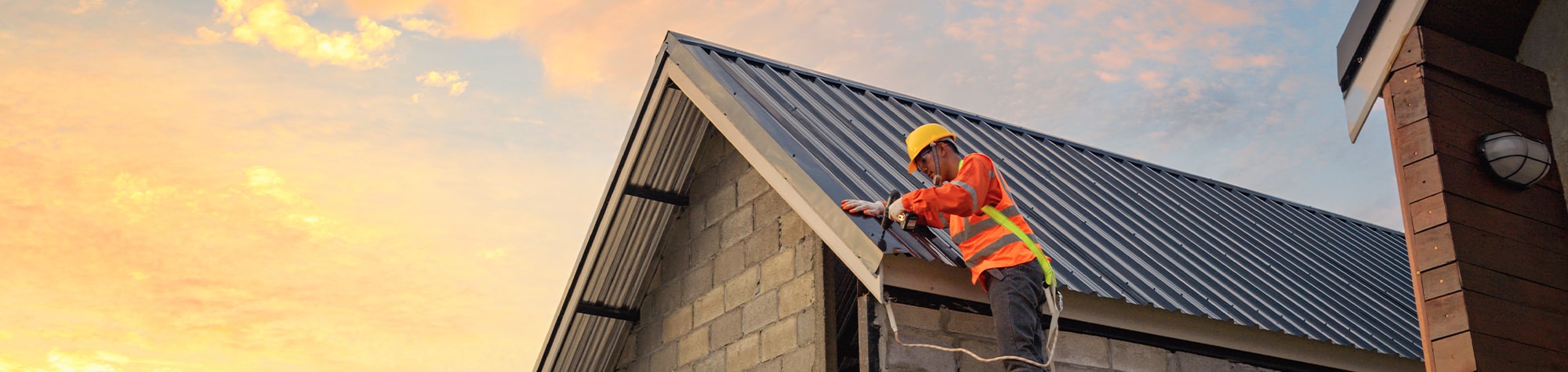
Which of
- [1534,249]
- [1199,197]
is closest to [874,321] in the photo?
[1534,249]

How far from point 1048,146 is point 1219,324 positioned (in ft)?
14.6

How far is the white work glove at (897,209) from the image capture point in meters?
7.01

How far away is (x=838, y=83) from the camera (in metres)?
11.8

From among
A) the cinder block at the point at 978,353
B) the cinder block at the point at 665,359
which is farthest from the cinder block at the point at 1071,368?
the cinder block at the point at 665,359

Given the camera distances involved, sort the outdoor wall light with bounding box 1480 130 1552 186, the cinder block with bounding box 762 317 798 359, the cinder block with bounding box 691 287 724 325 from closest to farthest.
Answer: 1. the outdoor wall light with bounding box 1480 130 1552 186
2. the cinder block with bounding box 762 317 798 359
3. the cinder block with bounding box 691 287 724 325

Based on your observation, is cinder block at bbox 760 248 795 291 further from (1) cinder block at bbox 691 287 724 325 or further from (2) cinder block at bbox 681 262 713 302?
(2) cinder block at bbox 681 262 713 302

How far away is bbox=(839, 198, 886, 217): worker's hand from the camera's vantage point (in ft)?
23.8

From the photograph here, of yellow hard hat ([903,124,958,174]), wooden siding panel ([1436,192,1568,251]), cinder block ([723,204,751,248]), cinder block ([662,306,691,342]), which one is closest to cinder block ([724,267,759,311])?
cinder block ([723,204,751,248])

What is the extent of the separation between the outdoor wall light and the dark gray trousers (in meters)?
2.23

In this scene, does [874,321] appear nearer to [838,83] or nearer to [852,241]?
[852,241]

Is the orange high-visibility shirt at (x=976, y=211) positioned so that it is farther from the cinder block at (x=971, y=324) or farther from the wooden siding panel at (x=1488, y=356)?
the wooden siding panel at (x=1488, y=356)

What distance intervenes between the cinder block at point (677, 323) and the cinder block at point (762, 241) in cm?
106

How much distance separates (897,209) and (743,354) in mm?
2505

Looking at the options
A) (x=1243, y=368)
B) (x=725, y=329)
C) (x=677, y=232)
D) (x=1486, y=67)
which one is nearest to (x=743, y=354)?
(x=725, y=329)
